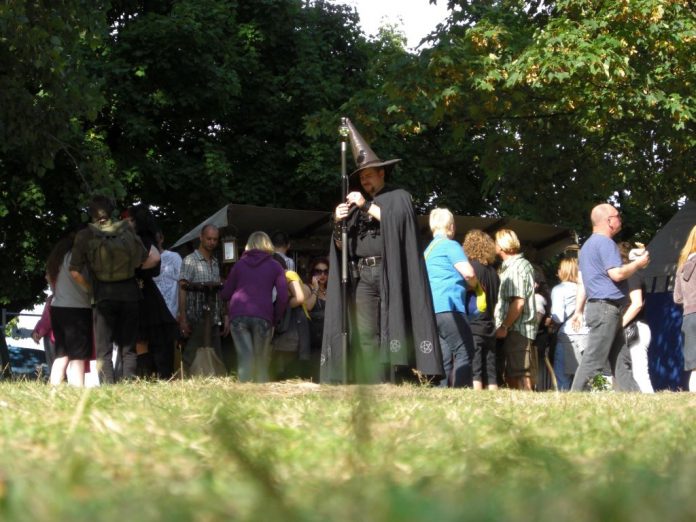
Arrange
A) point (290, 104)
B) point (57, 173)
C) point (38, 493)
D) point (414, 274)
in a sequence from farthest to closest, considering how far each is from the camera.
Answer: point (290, 104) < point (57, 173) < point (414, 274) < point (38, 493)

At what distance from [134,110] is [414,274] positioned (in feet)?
64.4

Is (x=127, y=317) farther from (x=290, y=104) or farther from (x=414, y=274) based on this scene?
(x=290, y=104)

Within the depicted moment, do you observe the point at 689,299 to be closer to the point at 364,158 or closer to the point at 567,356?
the point at 567,356

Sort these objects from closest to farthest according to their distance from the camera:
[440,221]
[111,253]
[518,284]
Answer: [111,253] → [440,221] → [518,284]

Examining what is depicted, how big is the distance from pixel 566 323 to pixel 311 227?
441cm

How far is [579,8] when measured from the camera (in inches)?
669

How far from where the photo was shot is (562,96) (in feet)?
54.4

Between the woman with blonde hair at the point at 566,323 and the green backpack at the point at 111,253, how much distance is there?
5.71 m

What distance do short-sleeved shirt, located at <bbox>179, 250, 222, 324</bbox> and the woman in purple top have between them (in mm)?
625

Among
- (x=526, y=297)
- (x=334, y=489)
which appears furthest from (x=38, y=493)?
(x=526, y=297)

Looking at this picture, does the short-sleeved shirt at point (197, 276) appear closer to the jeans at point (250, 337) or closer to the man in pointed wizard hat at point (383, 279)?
the jeans at point (250, 337)

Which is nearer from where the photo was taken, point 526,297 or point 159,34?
point 526,297

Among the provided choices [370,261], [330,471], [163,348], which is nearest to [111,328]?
[163,348]

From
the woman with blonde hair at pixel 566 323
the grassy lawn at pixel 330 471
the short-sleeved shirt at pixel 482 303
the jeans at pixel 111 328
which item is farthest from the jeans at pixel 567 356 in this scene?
the grassy lawn at pixel 330 471
